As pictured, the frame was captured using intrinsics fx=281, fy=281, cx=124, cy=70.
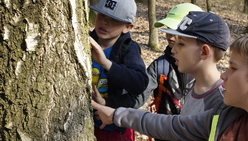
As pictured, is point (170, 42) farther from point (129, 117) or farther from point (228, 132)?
point (228, 132)

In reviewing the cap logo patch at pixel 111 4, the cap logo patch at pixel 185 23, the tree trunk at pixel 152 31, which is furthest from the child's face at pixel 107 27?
the tree trunk at pixel 152 31

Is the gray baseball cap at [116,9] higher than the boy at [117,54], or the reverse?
the gray baseball cap at [116,9]

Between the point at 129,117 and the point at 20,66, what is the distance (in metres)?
0.84

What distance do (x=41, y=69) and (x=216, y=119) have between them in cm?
100

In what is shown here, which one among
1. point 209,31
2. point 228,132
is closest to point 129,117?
point 228,132

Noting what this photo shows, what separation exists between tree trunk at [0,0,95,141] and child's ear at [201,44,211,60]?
3.40ft

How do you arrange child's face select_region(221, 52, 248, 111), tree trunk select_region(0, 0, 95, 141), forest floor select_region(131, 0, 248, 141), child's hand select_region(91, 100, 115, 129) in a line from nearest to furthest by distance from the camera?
tree trunk select_region(0, 0, 95, 141) → child's face select_region(221, 52, 248, 111) → child's hand select_region(91, 100, 115, 129) → forest floor select_region(131, 0, 248, 141)

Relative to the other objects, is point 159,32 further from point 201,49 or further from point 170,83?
point 201,49

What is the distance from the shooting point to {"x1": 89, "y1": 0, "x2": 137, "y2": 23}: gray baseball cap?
2331 mm

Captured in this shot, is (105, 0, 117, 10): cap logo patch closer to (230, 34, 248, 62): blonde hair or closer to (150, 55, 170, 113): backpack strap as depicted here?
(150, 55, 170, 113): backpack strap

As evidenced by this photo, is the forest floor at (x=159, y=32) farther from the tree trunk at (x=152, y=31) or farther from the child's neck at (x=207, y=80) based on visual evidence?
the child's neck at (x=207, y=80)

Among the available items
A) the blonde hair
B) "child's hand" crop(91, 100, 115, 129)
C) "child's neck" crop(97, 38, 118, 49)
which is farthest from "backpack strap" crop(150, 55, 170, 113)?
the blonde hair

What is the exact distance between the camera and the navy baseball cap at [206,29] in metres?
2.16

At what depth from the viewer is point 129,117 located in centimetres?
192
